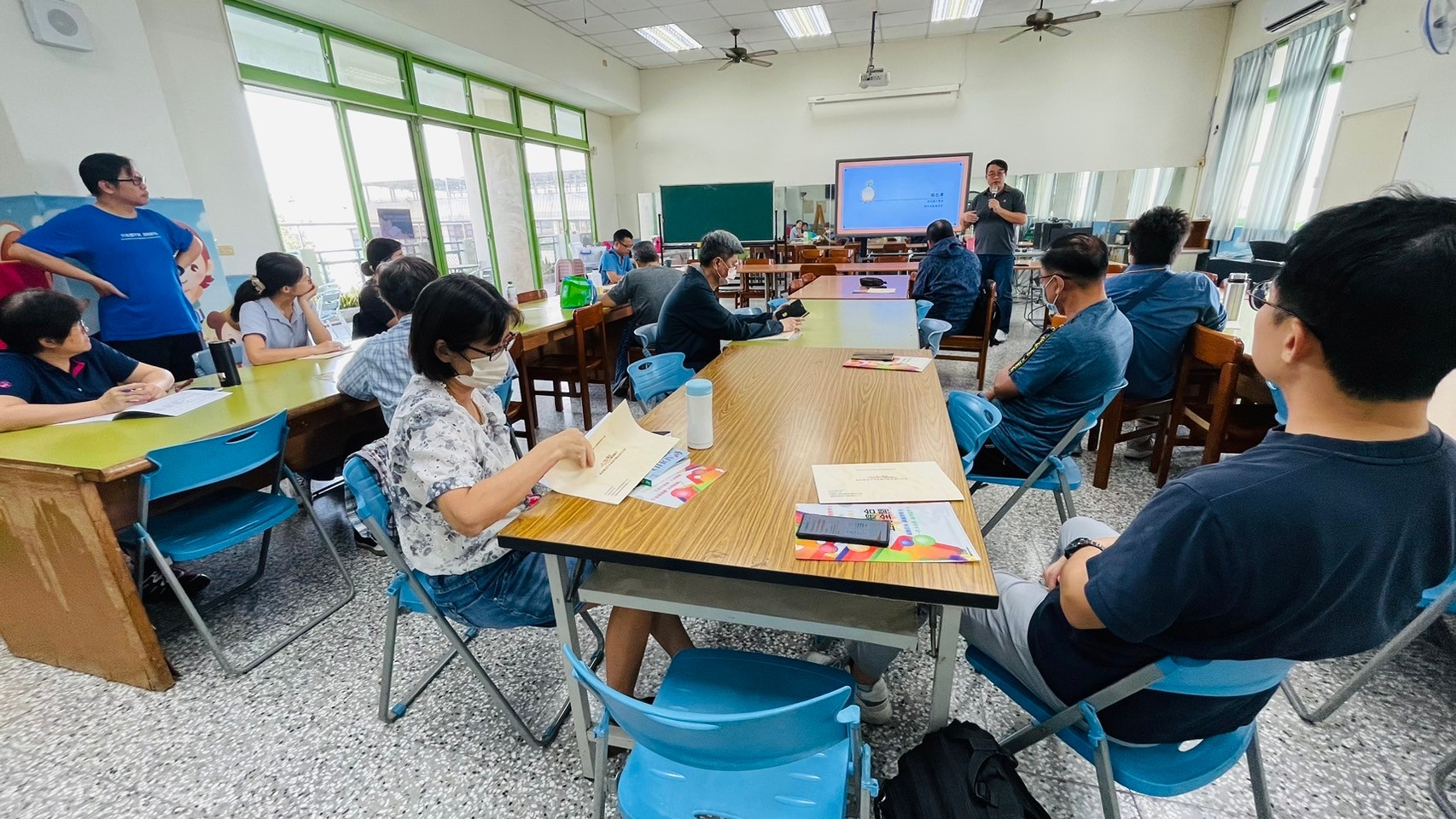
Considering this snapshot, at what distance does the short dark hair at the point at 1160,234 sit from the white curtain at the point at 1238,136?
550 cm

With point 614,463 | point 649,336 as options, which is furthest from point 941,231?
point 614,463

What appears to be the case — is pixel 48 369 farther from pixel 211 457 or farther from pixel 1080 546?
pixel 1080 546

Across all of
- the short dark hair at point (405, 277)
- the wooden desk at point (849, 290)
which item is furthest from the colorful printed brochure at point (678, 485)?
the wooden desk at point (849, 290)

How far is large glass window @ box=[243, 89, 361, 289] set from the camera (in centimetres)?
463

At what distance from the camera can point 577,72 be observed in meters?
7.66

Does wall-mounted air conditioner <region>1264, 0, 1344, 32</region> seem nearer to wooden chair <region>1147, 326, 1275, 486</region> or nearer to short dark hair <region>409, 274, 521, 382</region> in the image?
wooden chair <region>1147, 326, 1275, 486</region>

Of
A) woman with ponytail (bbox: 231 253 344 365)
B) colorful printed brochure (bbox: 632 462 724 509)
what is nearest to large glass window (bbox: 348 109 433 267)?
woman with ponytail (bbox: 231 253 344 365)

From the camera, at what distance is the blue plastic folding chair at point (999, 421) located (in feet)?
5.59

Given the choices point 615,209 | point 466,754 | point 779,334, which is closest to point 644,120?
point 615,209

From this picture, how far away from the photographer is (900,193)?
7.77 metres

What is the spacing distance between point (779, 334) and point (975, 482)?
1376mm

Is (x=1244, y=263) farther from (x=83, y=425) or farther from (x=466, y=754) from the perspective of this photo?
(x=83, y=425)

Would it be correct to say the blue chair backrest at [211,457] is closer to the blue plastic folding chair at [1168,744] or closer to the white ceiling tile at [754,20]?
the blue plastic folding chair at [1168,744]

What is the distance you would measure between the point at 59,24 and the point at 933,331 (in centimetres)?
516
